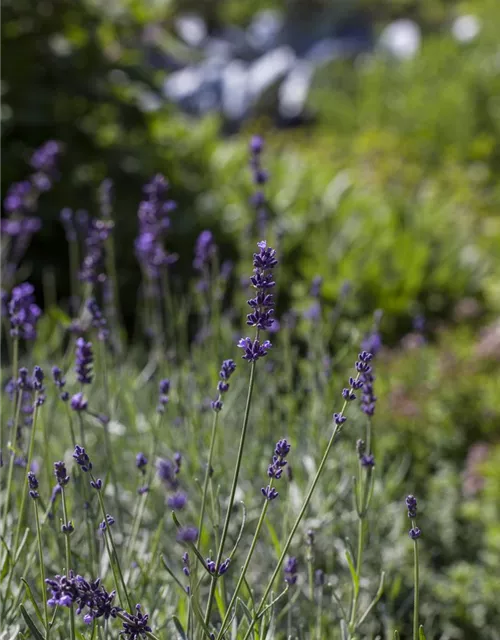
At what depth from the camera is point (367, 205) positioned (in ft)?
18.3

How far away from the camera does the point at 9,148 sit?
482 centimetres

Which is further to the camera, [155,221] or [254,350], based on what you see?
[155,221]

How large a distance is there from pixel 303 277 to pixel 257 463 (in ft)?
8.47

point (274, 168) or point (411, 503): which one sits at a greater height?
point (274, 168)

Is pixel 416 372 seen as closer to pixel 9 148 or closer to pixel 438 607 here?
pixel 438 607

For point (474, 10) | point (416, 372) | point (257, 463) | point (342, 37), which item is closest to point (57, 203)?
point (416, 372)

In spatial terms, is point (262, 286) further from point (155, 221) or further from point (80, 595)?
point (155, 221)

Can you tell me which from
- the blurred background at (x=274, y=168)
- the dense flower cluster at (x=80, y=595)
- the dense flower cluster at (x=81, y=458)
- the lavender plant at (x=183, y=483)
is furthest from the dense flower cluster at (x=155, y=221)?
the dense flower cluster at (x=80, y=595)

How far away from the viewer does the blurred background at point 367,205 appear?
332 centimetres

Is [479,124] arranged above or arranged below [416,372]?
above

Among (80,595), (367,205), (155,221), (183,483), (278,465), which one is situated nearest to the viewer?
(80,595)

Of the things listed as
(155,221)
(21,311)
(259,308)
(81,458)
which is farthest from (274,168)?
(81,458)

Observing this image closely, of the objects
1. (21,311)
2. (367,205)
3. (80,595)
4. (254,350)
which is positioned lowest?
(80,595)

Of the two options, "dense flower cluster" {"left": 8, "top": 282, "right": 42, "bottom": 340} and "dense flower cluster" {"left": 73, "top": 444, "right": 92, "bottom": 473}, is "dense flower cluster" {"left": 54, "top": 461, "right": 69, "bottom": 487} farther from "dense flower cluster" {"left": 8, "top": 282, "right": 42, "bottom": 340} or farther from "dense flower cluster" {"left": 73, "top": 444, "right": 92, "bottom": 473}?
"dense flower cluster" {"left": 8, "top": 282, "right": 42, "bottom": 340}
